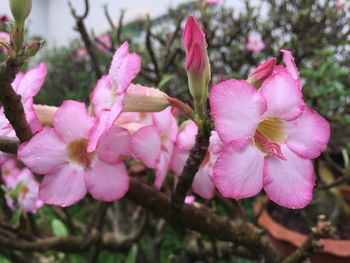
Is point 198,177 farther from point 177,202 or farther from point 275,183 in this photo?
point 275,183

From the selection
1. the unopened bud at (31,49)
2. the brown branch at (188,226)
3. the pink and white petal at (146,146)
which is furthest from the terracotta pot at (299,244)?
the unopened bud at (31,49)

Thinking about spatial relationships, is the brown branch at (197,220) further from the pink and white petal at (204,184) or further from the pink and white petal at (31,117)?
the pink and white petal at (31,117)

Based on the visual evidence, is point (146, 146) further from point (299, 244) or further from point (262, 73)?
point (299, 244)

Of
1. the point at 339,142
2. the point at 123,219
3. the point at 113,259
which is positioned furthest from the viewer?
the point at 339,142

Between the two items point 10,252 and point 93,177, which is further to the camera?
point 10,252

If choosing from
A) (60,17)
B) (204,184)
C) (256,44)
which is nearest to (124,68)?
(204,184)

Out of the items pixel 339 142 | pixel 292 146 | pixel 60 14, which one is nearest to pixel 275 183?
pixel 292 146
